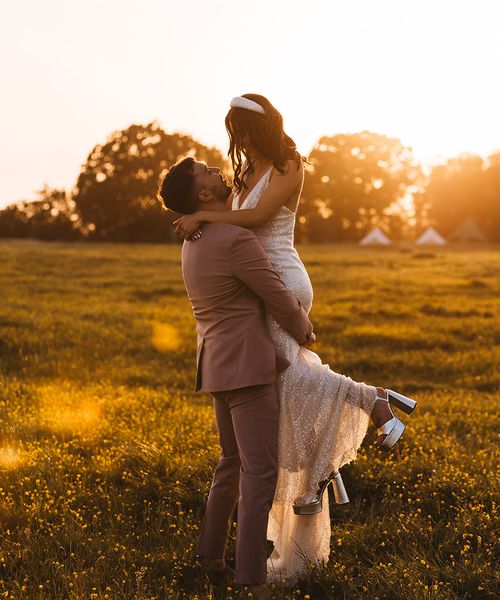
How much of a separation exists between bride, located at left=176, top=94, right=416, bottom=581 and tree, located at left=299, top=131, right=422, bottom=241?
230 ft

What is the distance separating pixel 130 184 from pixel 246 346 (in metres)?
74.1

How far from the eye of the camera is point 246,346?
13.3 feet

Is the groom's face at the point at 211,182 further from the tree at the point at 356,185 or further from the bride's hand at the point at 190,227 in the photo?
the tree at the point at 356,185

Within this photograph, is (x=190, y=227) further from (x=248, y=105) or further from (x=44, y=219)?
(x=44, y=219)

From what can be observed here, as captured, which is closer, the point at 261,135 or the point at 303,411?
the point at 261,135

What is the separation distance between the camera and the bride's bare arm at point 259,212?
13.3 ft

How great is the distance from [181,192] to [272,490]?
1.91 metres

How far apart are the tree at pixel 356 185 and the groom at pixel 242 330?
70311mm

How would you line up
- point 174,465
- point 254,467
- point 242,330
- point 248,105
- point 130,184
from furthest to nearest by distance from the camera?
1. point 130,184
2. point 174,465
3. point 254,467
4. point 242,330
5. point 248,105

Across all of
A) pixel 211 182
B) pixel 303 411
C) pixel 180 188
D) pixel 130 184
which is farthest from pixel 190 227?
pixel 130 184

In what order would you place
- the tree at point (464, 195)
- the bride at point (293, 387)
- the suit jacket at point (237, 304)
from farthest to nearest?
the tree at point (464, 195)
the bride at point (293, 387)
the suit jacket at point (237, 304)

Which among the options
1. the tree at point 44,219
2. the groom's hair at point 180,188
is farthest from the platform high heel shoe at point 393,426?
the tree at point 44,219

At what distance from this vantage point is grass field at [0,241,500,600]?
14.7ft

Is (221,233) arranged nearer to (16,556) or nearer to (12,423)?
(16,556)
